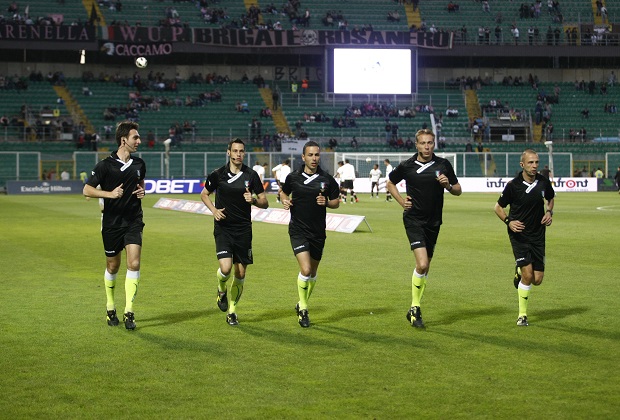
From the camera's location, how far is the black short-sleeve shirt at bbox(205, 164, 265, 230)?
38.1 feet

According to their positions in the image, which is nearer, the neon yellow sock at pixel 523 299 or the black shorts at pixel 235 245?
the neon yellow sock at pixel 523 299

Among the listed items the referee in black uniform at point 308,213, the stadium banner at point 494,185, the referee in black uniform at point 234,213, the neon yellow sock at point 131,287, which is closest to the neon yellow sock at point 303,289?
the referee in black uniform at point 308,213

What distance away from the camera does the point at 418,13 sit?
261ft

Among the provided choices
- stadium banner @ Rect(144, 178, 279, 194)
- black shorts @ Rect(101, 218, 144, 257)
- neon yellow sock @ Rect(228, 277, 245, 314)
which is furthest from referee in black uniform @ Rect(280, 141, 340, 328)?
stadium banner @ Rect(144, 178, 279, 194)

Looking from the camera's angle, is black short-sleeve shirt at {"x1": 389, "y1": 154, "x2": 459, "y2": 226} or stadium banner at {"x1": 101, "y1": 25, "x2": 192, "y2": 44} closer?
black short-sleeve shirt at {"x1": 389, "y1": 154, "x2": 459, "y2": 226}

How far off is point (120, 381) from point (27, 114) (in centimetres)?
6191

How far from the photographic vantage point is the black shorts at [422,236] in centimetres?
1139

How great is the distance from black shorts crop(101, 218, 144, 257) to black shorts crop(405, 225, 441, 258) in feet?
10.5

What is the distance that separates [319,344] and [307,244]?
1663 mm

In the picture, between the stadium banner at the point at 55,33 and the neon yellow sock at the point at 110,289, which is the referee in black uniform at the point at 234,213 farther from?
the stadium banner at the point at 55,33

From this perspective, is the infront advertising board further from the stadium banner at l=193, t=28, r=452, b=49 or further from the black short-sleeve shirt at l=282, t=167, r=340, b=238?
the black short-sleeve shirt at l=282, t=167, r=340, b=238

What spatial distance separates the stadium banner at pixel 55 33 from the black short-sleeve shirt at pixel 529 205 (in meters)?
62.5

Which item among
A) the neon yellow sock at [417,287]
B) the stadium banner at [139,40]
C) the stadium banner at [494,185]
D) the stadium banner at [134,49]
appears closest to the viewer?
the neon yellow sock at [417,287]

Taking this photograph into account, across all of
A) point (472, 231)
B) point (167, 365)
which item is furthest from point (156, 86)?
point (167, 365)
